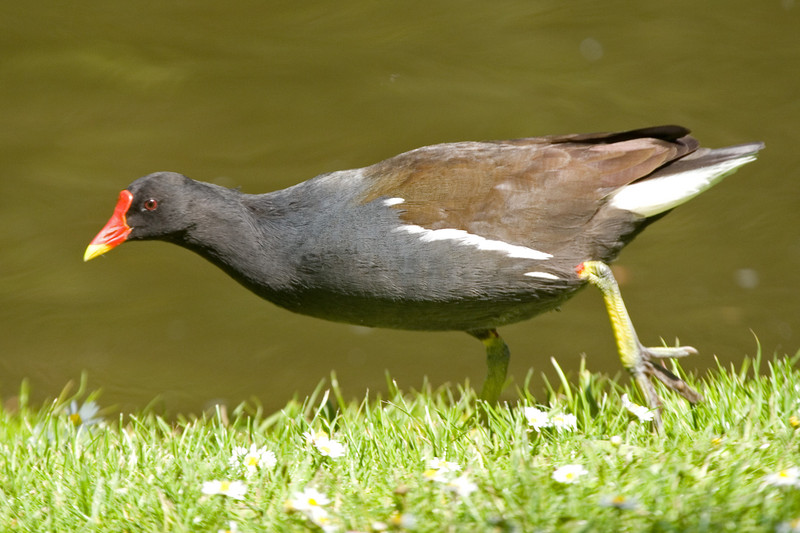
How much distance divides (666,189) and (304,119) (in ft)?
8.47

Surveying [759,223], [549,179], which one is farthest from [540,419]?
[759,223]

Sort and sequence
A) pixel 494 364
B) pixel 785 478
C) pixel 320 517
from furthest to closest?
pixel 494 364, pixel 320 517, pixel 785 478

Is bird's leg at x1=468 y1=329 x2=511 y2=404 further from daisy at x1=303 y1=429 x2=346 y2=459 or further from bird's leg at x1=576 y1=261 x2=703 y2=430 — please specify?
daisy at x1=303 y1=429 x2=346 y2=459

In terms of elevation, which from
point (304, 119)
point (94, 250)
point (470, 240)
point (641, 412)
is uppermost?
point (304, 119)

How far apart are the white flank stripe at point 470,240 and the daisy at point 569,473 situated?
3.24 ft

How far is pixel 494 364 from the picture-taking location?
3.67 m

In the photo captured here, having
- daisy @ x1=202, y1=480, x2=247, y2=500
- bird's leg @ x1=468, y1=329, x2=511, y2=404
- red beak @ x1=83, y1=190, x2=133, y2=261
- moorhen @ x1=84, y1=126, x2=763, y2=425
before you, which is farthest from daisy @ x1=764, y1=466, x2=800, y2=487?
red beak @ x1=83, y1=190, x2=133, y2=261

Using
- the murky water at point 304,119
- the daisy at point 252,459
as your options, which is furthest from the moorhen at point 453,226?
Answer: the murky water at point 304,119

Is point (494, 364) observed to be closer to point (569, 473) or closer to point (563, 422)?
point (563, 422)

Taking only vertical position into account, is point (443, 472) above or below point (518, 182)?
below

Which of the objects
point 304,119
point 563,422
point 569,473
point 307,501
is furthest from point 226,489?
point 304,119

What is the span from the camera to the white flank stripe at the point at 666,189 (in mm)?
3229

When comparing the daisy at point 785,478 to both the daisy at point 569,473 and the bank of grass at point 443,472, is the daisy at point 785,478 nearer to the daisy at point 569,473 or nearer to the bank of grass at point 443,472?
the bank of grass at point 443,472

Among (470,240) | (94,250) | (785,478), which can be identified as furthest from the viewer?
(94,250)
